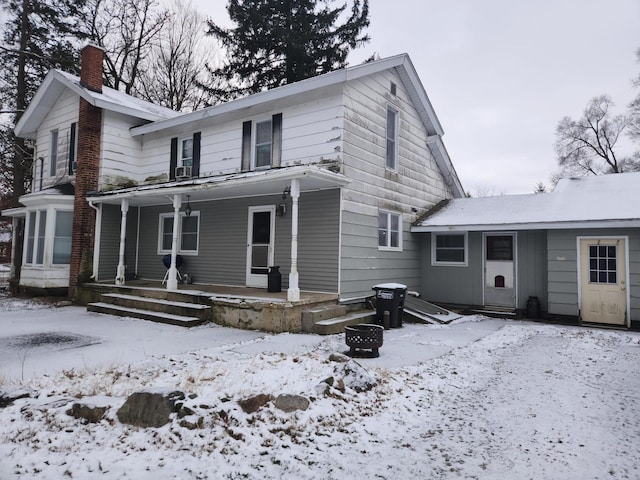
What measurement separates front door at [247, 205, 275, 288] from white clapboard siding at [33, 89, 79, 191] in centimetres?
803

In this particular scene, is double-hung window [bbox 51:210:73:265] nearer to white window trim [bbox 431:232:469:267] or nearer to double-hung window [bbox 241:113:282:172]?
double-hung window [bbox 241:113:282:172]

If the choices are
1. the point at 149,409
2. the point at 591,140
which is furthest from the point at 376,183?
the point at 591,140

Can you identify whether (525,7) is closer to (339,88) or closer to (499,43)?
(499,43)

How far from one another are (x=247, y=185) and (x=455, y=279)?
7.30 metres

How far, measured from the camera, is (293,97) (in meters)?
10.5

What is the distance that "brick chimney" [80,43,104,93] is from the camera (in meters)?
13.7

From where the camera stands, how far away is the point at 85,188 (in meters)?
13.0

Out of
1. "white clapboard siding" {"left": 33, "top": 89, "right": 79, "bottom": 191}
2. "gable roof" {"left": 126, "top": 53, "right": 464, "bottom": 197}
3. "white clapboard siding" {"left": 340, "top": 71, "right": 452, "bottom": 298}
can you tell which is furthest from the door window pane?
"white clapboard siding" {"left": 33, "top": 89, "right": 79, "bottom": 191}

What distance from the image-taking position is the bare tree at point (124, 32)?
21.4 metres

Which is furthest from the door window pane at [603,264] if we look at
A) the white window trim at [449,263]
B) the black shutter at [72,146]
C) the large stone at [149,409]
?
the black shutter at [72,146]

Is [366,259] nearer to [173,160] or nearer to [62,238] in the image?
[173,160]

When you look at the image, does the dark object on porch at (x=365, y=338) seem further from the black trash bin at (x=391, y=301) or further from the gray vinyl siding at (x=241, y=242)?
the gray vinyl siding at (x=241, y=242)

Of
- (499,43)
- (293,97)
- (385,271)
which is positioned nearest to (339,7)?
(499,43)

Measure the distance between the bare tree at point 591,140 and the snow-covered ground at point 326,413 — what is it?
27.4 metres
